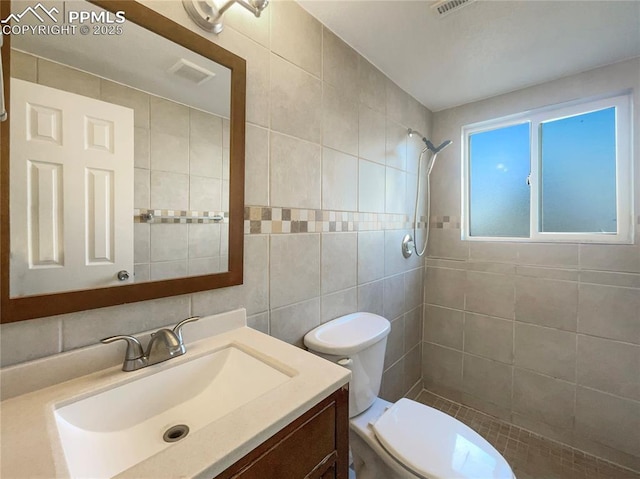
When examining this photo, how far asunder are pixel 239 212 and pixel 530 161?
198 cm

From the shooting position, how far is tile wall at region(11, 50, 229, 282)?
2.54 feet

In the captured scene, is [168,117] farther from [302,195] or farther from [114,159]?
[302,195]

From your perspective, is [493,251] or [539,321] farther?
[493,251]

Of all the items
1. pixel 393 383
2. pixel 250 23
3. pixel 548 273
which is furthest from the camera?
pixel 393 383

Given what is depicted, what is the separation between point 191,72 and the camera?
35.1 inches

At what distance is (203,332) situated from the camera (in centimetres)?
91

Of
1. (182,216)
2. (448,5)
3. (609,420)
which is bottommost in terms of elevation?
(609,420)

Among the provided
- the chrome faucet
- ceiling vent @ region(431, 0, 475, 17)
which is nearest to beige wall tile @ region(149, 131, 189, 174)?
the chrome faucet

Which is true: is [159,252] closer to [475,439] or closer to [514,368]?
[475,439]

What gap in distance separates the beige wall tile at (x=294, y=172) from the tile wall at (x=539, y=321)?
4.35ft

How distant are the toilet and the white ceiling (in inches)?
55.5

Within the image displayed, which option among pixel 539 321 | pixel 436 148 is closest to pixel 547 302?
pixel 539 321

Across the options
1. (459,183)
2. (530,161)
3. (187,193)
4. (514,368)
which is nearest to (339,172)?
(187,193)

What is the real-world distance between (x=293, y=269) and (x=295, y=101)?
A: 72 cm
